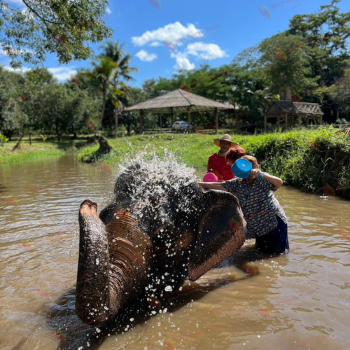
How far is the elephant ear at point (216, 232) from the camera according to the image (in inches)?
111

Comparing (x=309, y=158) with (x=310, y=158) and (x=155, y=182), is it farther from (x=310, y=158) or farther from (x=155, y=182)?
(x=155, y=182)

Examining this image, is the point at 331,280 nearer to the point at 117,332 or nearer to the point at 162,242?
the point at 162,242

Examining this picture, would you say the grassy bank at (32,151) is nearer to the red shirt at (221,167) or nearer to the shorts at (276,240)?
the red shirt at (221,167)

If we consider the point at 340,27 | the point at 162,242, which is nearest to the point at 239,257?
the point at 162,242

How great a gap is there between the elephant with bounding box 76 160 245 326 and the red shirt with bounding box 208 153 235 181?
1695 mm

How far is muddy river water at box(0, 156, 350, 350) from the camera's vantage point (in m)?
2.45

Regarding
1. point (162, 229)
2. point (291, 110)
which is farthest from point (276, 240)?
point (291, 110)

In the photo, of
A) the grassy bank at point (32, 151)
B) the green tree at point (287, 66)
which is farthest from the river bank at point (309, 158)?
the green tree at point (287, 66)

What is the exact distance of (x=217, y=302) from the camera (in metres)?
3.02

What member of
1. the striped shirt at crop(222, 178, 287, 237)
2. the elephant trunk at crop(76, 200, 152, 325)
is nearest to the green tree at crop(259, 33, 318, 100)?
the striped shirt at crop(222, 178, 287, 237)

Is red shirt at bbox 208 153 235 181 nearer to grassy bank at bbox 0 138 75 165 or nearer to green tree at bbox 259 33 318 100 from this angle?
grassy bank at bbox 0 138 75 165

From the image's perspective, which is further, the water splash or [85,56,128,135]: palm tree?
[85,56,128,135]: palm tree

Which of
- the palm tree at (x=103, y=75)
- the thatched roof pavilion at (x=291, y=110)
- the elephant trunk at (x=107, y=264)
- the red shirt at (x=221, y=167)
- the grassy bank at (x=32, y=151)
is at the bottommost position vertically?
the grassy bank at (x=32, y=151)

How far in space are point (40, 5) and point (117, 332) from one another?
10505mm
